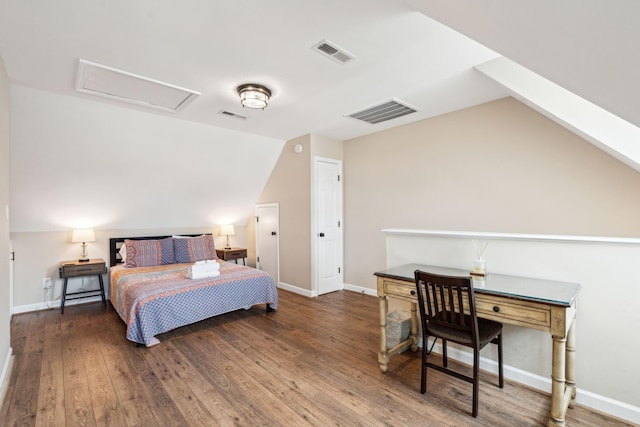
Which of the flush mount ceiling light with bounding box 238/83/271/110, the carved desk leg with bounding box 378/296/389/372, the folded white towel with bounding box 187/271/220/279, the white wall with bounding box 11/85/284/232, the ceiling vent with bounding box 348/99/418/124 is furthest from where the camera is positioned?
the folded white towel with bounding box 187/271/220/279

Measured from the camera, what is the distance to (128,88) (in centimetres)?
287

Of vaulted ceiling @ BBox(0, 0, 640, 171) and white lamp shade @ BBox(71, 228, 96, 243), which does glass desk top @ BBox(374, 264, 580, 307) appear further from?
white lamp shade @ BBox(71, 228, 96, 243)

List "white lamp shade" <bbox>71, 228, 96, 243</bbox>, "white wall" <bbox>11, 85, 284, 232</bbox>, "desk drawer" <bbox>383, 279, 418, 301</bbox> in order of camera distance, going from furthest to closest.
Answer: "white lamp shade" <bbox>71, 228, 96, 243</bbox>, "white wall" <bbox>11, 85, 284, 232</bbox>, "desk drawer" <bbox>383, 279, 418, 301</bbox>

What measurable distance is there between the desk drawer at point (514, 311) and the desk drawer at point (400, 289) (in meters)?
0.46

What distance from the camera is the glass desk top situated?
1.76 m

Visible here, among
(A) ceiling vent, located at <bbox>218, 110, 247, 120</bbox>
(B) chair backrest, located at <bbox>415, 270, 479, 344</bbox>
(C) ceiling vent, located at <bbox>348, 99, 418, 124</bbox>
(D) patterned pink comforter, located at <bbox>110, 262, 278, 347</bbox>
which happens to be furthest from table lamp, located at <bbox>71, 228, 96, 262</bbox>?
(B) chair backrest, located at <bbox>415, 270, 479, 344</bbox>

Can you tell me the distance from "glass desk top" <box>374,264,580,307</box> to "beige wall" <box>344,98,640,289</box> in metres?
1.23

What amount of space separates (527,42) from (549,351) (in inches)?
82.3

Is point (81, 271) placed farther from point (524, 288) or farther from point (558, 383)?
point (558, 383)

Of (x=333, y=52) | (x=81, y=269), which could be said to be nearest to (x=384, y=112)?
(x=333, y=52)

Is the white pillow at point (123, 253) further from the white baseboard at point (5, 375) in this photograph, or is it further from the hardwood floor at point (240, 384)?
the white baseboard at point (5, 375)

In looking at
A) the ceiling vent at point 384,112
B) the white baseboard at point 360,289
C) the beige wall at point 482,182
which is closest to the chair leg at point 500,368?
the beige wall at point 482,182

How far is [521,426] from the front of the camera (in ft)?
6.04

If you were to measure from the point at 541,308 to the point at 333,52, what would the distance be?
226cm
